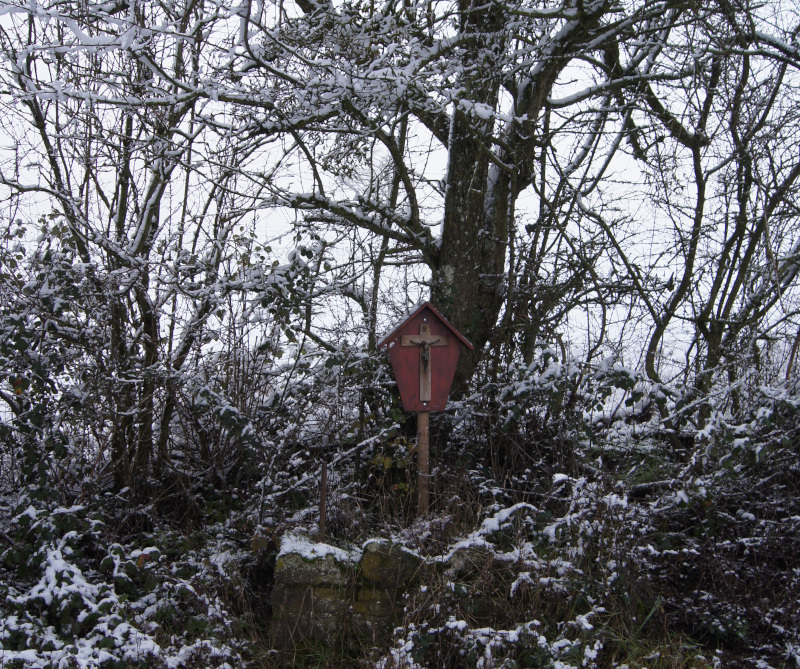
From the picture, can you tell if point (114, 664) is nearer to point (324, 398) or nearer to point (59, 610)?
point (59, 610)

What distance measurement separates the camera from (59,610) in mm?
3600

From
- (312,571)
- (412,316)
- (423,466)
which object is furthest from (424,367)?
(312,571)

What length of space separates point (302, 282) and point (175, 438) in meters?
1.91

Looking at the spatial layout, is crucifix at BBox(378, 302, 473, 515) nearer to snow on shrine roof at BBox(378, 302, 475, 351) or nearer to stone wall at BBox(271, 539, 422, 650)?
snow on shrine roof at BBox(378, 302, 475, 351)

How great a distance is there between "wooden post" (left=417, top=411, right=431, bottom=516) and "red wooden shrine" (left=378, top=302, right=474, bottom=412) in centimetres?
10

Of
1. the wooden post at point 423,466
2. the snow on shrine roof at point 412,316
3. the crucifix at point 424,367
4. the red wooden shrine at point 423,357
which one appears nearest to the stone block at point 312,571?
the wooden post at point 423,466

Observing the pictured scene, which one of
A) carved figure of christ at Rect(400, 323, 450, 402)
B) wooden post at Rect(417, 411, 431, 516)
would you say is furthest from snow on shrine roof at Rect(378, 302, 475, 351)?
wooden post at Rect(417, 411, 431, 516)

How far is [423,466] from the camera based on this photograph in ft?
14.7

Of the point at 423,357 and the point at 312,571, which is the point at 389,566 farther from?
the point at 423,357

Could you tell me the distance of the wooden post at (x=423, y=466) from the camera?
14.4 ft

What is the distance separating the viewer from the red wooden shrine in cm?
465

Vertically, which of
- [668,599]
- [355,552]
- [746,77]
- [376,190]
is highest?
[746,77]

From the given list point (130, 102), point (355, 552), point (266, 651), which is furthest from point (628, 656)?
point (130, 102)

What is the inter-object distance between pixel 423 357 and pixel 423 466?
2.51 feet
